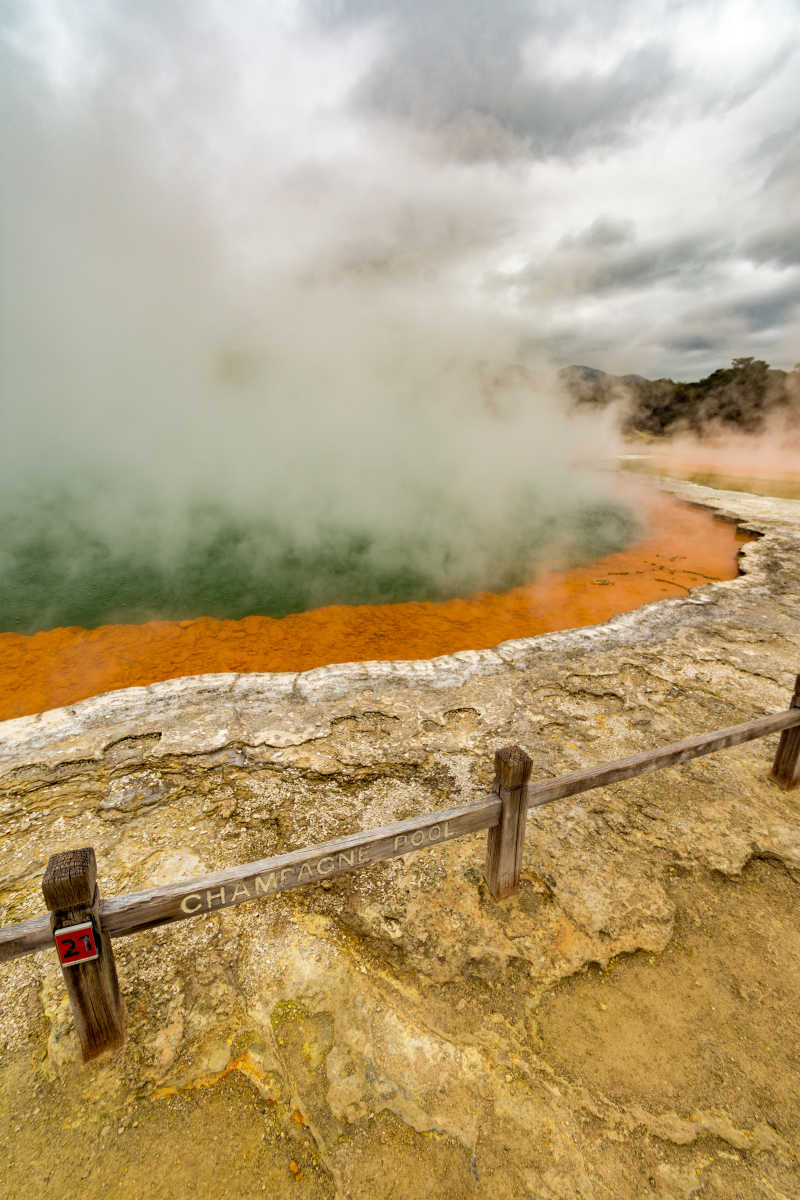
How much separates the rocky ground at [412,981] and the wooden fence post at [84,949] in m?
→ 0.15

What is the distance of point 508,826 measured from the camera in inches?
84.8

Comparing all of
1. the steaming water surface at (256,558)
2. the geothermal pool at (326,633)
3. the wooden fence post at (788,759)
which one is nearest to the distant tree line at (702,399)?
the steaming water surface at (256,558)

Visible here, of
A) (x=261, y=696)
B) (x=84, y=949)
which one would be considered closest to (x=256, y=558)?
(x=261, y=696)

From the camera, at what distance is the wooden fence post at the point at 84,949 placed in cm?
148

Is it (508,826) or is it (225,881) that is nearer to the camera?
(225,881)

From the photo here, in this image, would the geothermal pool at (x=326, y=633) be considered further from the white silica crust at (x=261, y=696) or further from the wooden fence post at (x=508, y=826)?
the wooden fence post at (x=508, y=826)

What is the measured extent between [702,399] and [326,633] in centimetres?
4287

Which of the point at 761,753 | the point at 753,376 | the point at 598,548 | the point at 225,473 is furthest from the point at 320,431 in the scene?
the point at 753,376

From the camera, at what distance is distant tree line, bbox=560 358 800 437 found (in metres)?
31.7

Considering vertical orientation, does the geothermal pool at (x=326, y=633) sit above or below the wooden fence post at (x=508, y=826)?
below

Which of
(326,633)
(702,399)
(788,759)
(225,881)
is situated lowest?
(326,633)

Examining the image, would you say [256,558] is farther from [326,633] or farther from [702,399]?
[702,399]

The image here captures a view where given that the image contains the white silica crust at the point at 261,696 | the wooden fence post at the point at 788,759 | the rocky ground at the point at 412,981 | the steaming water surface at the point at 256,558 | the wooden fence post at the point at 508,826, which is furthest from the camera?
the steaming water surface at the point at 256,558

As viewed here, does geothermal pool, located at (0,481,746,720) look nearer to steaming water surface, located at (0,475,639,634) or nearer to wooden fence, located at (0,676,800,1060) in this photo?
steaming water surface, located at (0,475,639,634)
